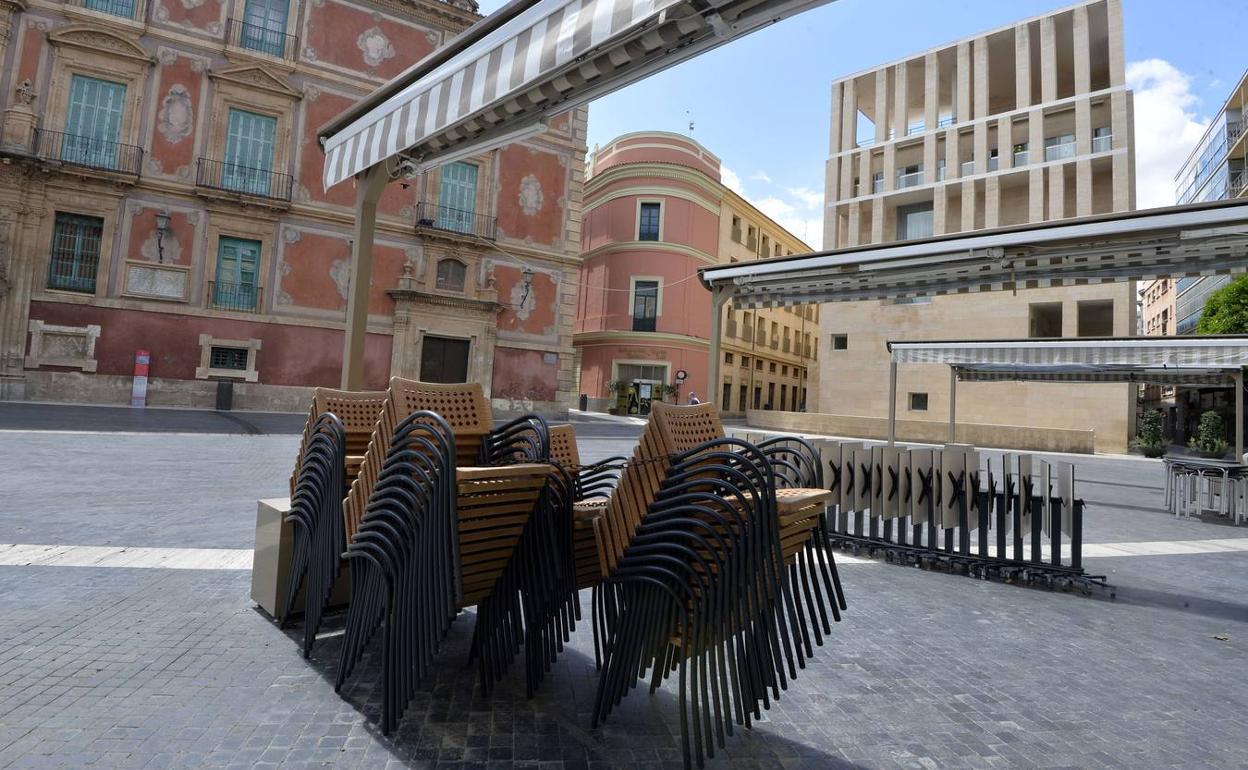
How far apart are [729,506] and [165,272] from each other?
20558mm

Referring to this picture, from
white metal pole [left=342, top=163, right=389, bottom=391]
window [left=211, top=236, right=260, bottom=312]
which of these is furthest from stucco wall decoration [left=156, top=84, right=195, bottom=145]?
white metal pole [left=342, top=163, right=389, bottom=391]

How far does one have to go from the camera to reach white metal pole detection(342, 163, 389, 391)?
4.45 metres

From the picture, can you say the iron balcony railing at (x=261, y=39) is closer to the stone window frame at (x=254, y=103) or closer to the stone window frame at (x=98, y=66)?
the stone window frame at (x=254, y=103)

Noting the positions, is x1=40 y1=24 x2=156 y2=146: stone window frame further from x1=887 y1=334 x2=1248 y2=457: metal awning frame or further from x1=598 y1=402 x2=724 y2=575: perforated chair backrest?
x1=598 y1=402 x2=724 y2=575: perforated chair backrest

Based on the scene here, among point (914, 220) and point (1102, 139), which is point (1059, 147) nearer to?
point (1102, 139)

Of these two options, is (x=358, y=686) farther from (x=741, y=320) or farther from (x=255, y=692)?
(x=741, y=320)

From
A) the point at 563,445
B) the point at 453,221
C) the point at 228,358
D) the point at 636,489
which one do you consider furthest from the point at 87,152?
the point at 636,489

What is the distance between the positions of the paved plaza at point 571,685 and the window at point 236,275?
15.5m

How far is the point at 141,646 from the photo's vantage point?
105 inches

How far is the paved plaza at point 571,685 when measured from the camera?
6.85ft

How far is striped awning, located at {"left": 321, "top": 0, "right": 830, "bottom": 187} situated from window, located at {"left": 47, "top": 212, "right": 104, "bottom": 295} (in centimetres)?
1737

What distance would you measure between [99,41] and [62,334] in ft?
26.3

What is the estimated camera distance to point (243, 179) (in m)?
18.5

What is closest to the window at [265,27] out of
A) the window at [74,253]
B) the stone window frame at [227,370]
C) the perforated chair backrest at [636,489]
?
the window at [74,253]
